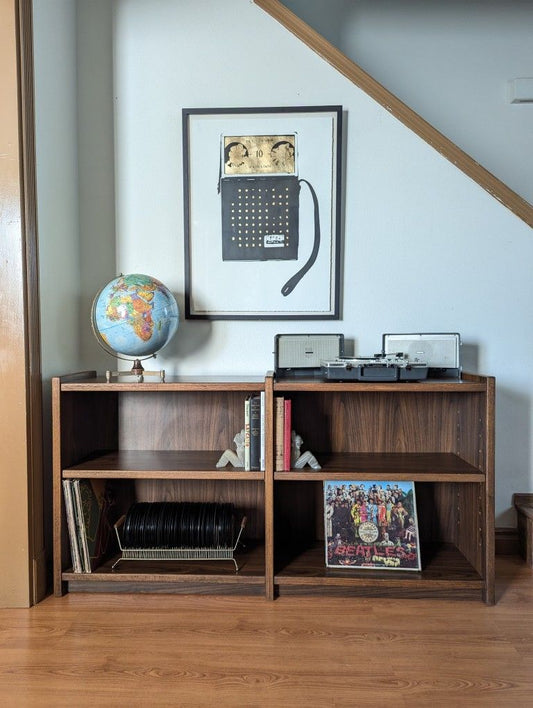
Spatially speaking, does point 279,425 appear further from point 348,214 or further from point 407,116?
point 407,116

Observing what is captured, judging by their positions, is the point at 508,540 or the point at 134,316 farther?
the point at 508,540

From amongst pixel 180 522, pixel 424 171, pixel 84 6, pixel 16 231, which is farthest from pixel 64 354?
pixel 424 171

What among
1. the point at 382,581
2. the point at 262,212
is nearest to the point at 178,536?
the point at 382,581

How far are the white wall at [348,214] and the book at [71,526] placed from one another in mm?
669

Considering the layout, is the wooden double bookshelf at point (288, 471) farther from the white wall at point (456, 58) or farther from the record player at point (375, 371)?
the white wall at point (456, 58)

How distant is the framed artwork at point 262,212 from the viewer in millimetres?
2490

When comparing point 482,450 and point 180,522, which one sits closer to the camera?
point 482,450

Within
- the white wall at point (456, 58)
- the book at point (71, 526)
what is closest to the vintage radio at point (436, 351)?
the white wall at point (456, 58)

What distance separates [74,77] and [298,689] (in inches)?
94.1

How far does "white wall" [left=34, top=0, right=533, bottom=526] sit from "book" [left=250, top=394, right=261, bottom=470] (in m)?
0.44

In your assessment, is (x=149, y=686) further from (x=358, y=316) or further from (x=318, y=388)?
(x=358, y=316)

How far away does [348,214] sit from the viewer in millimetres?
2514

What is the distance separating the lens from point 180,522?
2281 millimetres

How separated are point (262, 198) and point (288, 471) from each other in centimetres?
112
